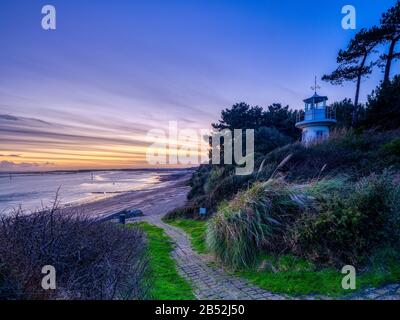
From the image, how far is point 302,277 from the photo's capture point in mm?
4613

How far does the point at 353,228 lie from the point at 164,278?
3.73m

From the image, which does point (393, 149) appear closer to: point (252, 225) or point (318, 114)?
point (252, 225)

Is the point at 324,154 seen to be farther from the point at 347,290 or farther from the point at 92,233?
the point at 92,233

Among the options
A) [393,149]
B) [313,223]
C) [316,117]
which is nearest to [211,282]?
[313,223]

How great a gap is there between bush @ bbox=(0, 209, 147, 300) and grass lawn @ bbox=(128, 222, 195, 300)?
18.7 inches

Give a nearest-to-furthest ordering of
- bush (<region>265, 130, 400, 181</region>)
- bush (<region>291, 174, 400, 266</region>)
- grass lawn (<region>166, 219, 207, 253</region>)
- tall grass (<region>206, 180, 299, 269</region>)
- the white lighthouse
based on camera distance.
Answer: bush (<region>291, 174, 400, 266</region>) → tall grass (<region>206, 180, 299, 269</region>) → grass lawn (<region>166, 219, 207, 253</region>) → bush (<region>265, 130, 400, 181</region>) → the white lighthouse

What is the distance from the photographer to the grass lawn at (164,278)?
14.2ft

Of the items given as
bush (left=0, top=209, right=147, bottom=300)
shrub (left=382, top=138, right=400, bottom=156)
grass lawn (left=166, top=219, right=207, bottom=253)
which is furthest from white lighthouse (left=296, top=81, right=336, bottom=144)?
bush (left=0, top=209, right=147, bottom=300)

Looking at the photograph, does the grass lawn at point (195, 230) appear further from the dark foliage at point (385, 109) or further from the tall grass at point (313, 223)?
the dark foliage at point (385, 109)

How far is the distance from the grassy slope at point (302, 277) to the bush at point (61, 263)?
2245mm

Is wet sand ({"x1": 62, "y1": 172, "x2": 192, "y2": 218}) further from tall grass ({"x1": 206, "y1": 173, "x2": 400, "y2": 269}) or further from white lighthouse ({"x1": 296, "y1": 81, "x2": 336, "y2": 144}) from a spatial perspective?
white lighthouse ({"x1": 296, "y1": 81, "x2": 336, "y2": 144})

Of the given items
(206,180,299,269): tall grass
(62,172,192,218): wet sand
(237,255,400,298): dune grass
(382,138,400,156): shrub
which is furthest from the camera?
(62,172,192,218): wet sand

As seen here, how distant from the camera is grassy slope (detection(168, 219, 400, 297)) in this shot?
4.21 meters

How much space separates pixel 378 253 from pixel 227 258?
2.85m
